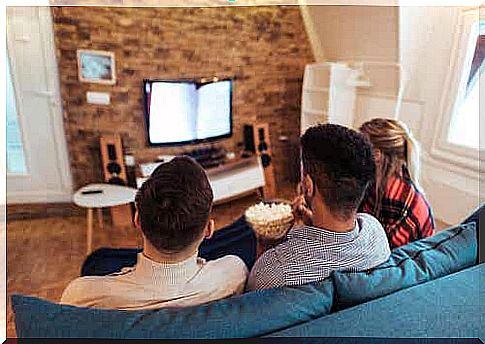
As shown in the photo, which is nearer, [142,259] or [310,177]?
[142,259]

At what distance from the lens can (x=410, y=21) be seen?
10.2 ft

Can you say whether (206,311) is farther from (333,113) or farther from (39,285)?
(333,113)

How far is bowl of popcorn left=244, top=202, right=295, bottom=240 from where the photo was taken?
212cm

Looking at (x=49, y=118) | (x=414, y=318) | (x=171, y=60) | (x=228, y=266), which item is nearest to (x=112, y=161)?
(x=49, y=118)

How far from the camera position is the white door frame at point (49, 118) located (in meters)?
3.35

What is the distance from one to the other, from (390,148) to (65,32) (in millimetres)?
2660

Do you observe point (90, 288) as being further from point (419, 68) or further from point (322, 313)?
point (419, 68)

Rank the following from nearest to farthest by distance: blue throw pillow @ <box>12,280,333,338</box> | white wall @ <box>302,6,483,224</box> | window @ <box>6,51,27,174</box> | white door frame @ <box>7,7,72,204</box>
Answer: blue throw pillow @ <box>12,280,333,338</box>
white wall @ <box>302,6,483,224</box>
white door frame @ <box>7,7,72,204</box>
window @ <box>6,51,27,174</box>

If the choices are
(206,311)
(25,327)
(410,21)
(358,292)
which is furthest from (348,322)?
(410,21)

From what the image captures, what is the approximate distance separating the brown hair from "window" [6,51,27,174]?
9.21 ft

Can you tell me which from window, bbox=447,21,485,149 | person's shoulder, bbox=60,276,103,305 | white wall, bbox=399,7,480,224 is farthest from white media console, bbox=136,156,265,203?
person's shoulder, bbox=60,276,103,305

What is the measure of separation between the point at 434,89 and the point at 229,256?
2446 mm

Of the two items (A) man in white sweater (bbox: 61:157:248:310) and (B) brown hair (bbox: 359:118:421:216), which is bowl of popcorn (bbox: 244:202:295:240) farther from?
(A) man in white sweater (bbox: 61:157:248:310)

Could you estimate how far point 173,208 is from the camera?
1.10 m
